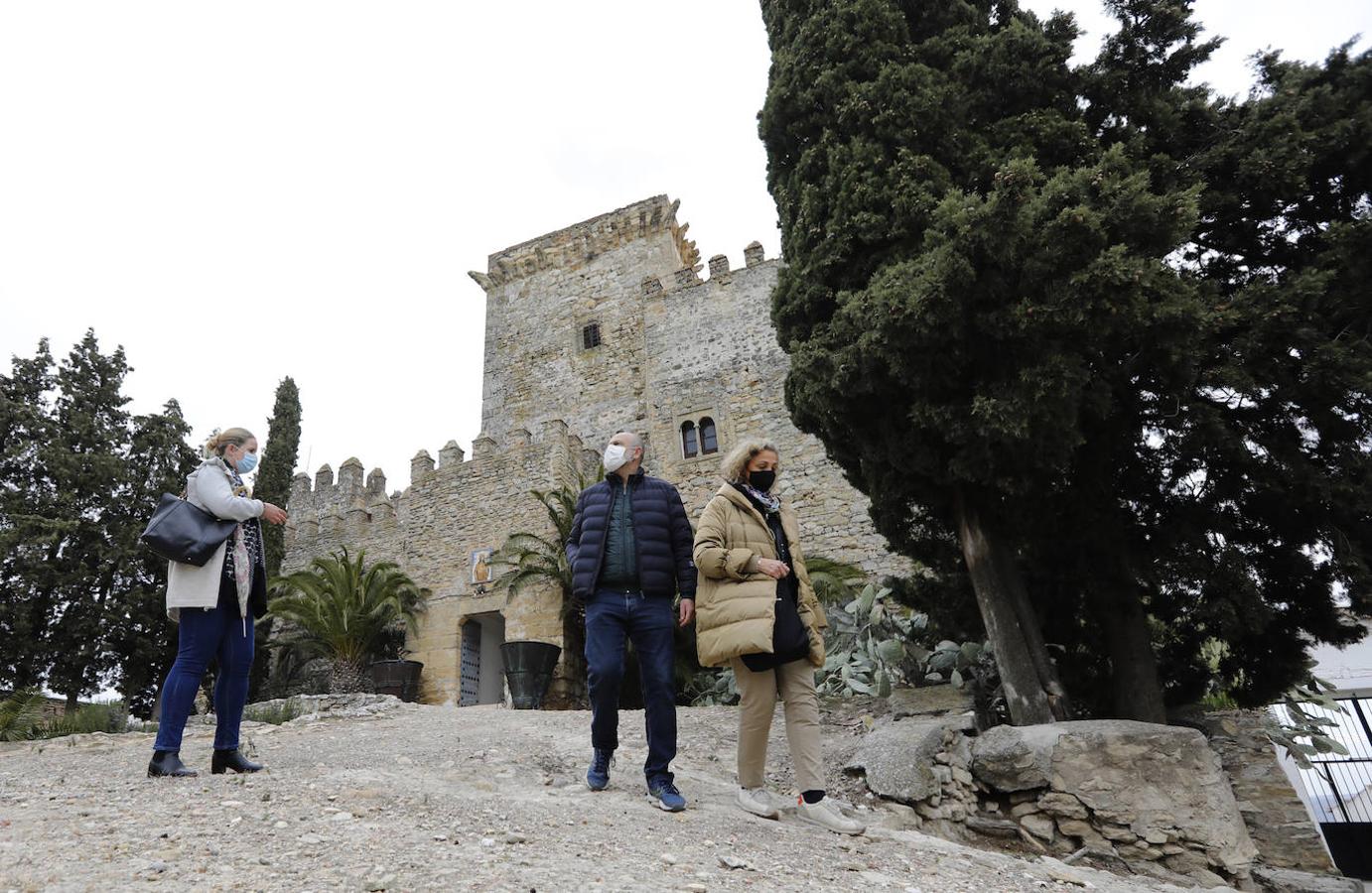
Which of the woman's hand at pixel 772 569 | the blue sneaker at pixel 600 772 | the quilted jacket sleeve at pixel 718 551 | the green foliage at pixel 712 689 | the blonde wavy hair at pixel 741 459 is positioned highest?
the blonde wavy hair at pixel 741 459

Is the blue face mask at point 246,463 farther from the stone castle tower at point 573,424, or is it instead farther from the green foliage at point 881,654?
the stone castle tower at point 573,424

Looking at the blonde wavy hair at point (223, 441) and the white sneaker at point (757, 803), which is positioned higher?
the blonde wavy hair at point (223, 441)

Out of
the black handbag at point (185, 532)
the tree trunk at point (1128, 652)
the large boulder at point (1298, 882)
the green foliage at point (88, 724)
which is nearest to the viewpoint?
the black handbag at point (185, 532)

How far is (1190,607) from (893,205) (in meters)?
4.15

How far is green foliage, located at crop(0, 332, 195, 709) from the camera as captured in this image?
1326 centimetres

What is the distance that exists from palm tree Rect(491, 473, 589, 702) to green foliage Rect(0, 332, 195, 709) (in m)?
6.63

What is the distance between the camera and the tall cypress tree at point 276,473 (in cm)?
1528

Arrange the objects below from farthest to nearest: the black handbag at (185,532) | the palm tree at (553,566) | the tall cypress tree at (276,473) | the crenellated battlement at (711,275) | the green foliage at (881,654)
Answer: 1. the crenellated battlement at (711,275)
2. the tall cypress tree at (276,473)
3. the palm tree at (553,566)
4. the green foliage at (881,654)
5. the black handbag at (185,532)

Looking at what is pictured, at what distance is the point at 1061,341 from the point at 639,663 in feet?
11.6

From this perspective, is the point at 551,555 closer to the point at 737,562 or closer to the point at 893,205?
the point at 893,205

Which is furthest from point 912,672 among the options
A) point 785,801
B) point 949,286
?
point 949,286

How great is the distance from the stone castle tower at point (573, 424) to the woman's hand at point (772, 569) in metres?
9.45

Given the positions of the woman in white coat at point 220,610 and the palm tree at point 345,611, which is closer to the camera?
the woman in white coat at point 220,610

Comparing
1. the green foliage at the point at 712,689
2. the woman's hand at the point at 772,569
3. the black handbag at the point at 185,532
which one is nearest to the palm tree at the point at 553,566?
the green foliage at the point at 712,689
